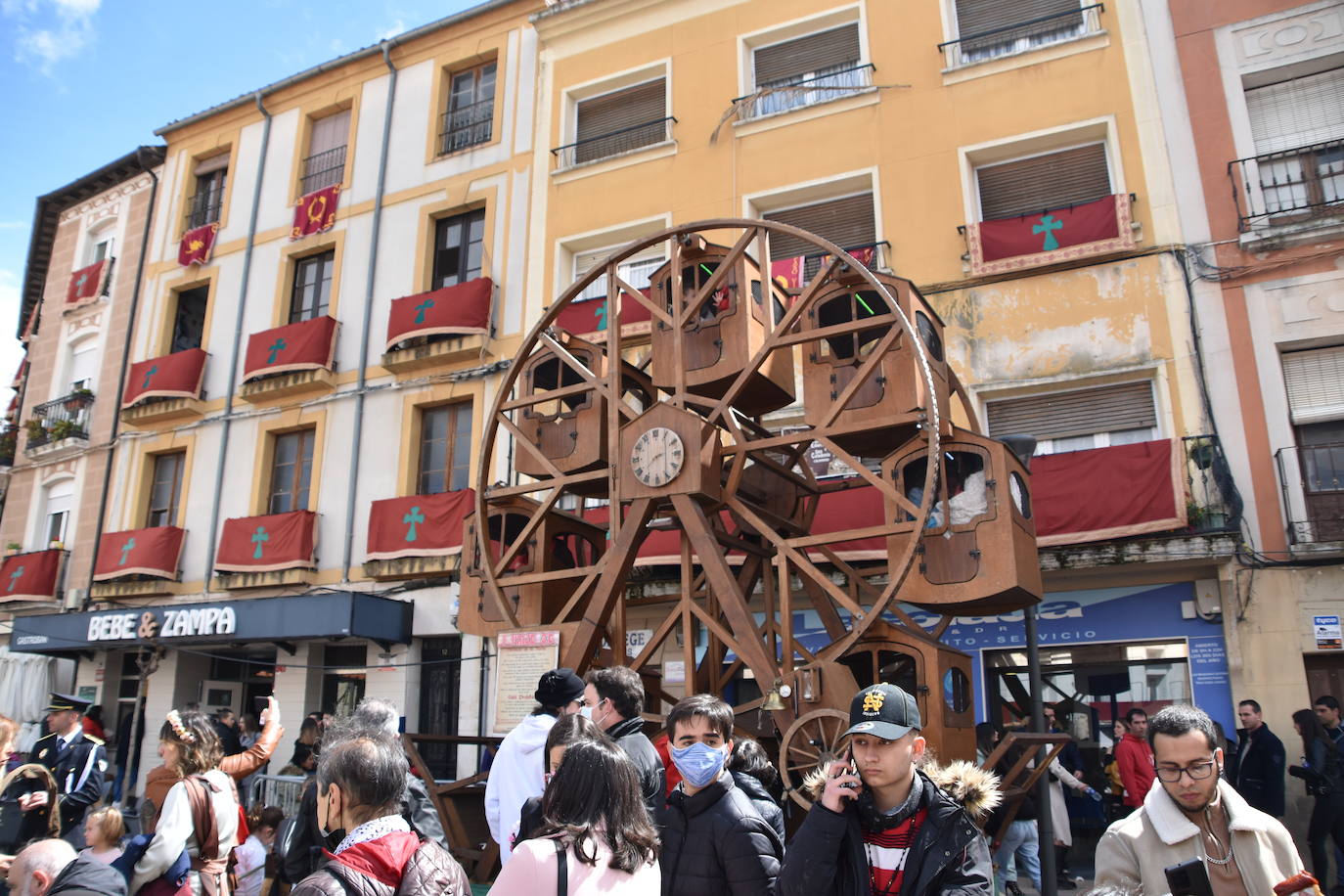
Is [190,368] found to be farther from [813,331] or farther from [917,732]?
[917,732]

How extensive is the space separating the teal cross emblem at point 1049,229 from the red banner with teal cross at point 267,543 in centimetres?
1132

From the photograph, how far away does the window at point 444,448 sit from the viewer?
1548cm

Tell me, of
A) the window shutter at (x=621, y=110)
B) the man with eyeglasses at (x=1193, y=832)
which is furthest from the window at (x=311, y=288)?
the man with eyeglasses at (x=1193, y=832)

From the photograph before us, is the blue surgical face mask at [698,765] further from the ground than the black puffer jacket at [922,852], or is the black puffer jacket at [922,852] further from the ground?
the blue surgical face mask at [698,765]

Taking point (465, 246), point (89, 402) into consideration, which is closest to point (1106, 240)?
point (465, 246)

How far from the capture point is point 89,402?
19.7 metres

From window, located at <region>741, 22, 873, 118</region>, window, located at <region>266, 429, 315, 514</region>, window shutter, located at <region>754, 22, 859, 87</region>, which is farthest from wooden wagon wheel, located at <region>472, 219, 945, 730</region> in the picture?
window, located at <region>266, 429, 315, 514</region>

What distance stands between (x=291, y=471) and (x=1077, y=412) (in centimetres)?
1225

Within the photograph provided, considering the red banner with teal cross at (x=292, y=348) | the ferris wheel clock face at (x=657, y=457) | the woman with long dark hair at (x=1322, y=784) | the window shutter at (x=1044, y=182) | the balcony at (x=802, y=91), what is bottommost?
the woman with long dark hair at (x=1322, y=784)

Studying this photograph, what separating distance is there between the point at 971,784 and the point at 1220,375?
30.9ft

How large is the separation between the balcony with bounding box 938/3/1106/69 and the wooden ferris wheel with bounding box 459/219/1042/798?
18.4 feet

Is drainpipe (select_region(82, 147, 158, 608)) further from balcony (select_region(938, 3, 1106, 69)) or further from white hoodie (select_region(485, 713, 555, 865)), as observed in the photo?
white hoodie (select_region(485, 713, 555, 865))

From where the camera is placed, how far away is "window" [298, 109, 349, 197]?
60.2ft

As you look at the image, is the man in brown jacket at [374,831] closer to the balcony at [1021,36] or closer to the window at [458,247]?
the balcony at [1021,36]
